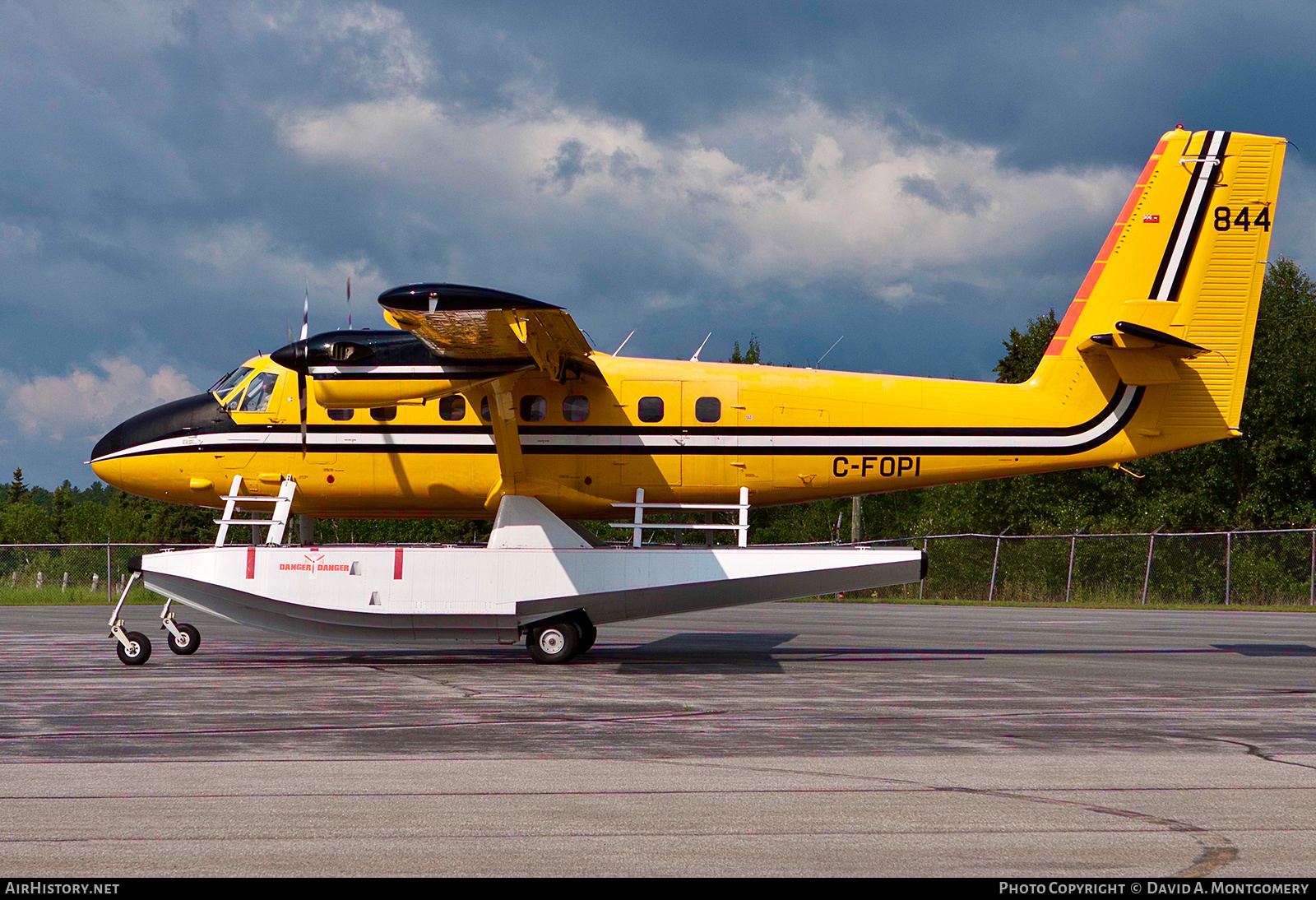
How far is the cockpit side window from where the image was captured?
52.1 feet

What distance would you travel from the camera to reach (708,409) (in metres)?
15.1

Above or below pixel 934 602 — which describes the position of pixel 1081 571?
above

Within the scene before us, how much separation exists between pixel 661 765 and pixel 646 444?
8.05m

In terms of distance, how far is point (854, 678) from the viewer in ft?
40.9

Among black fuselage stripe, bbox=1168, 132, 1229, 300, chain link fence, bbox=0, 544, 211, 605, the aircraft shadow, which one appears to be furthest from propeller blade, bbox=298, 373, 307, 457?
chain link fence, bbox=0, 544, 211, 605

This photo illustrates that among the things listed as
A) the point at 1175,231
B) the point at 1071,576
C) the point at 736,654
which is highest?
the point at 1175,231

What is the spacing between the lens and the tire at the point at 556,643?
553 inches

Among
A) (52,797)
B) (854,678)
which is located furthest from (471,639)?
(52,797)

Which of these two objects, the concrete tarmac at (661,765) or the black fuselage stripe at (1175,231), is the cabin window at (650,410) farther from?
the black fuselage stripe at (1175,231)

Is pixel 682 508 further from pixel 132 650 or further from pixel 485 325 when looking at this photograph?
pixel 132 650

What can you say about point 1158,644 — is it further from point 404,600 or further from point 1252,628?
point 404,600

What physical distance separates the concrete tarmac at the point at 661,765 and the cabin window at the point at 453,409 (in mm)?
3387

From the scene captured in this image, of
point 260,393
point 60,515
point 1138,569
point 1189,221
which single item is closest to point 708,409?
point 260,393

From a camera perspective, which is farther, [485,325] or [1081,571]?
[1081,571]
